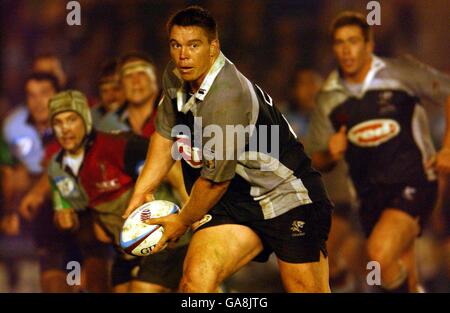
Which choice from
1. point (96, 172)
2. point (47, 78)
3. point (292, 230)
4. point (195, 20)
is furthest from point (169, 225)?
point (47, 78)

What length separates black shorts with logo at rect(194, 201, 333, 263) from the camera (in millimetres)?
5258

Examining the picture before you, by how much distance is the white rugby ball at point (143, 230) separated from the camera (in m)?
5.14

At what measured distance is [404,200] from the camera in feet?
23.7

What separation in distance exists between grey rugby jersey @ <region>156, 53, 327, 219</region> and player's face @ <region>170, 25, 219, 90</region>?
7 centimetres

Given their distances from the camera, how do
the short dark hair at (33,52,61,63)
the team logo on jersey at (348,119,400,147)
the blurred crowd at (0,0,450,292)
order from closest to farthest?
1. the team logo on jersey at (348,119,400,147)
2. the blurred crowd at (0,0,450,292)
3. the short dark hair at (33,52,61,63)

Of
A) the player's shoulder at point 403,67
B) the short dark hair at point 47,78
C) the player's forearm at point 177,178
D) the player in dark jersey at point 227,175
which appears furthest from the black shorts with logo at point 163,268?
the short dark hair at point 47,78

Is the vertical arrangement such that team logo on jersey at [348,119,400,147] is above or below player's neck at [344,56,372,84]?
below

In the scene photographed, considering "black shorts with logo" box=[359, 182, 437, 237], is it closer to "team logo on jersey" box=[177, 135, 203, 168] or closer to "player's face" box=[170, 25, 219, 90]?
"team logo on jersey" box=[177, 135, 203, 168]

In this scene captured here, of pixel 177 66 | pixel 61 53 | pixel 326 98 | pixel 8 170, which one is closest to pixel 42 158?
pixel 8 170

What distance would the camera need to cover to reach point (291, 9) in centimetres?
885

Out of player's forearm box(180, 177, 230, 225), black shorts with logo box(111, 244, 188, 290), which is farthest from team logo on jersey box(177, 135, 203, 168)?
black shorts with logo box(111, 244, 188, 290)

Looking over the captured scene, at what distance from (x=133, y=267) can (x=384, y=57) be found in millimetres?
2574
